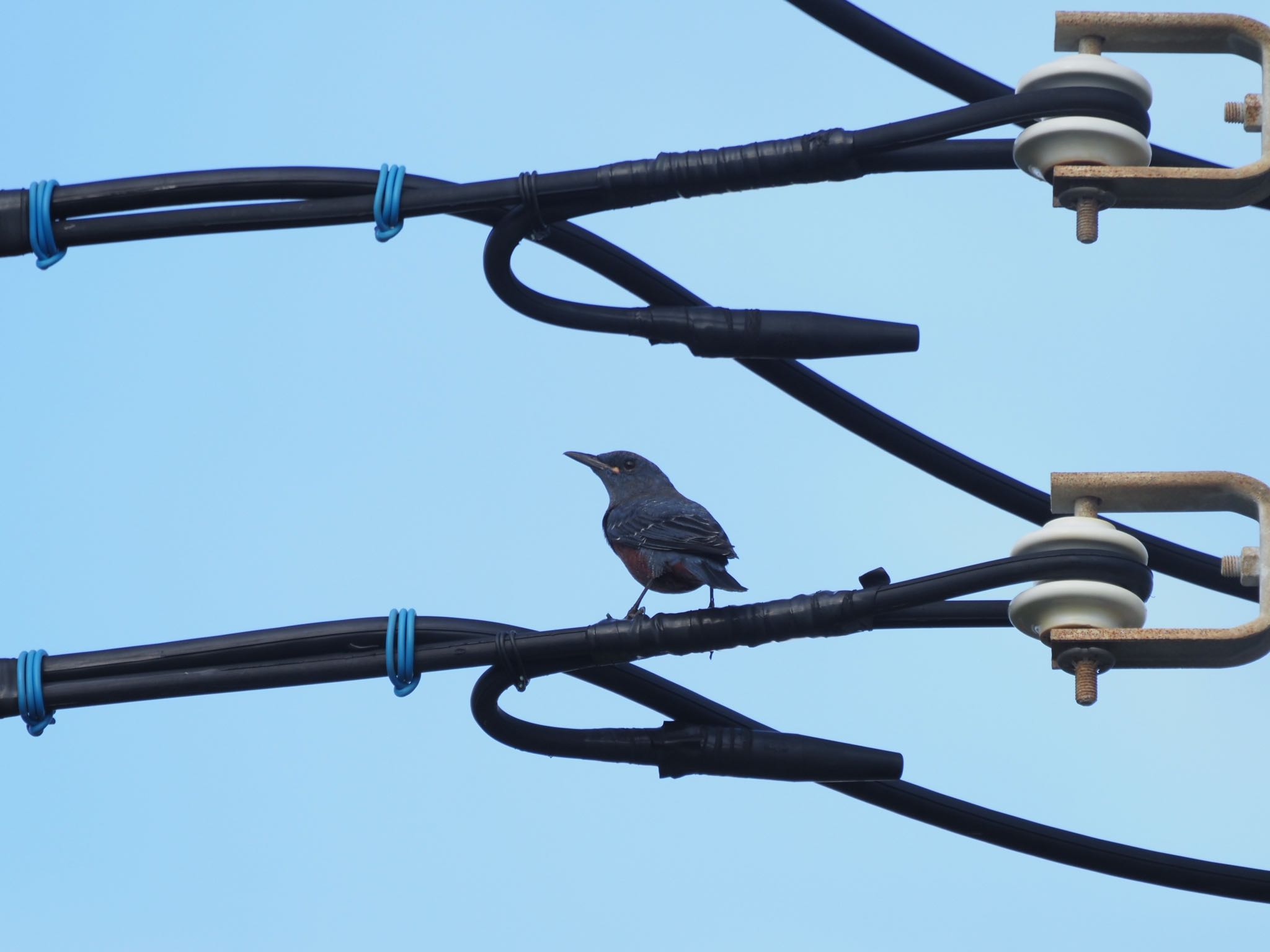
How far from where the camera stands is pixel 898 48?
27.9ft

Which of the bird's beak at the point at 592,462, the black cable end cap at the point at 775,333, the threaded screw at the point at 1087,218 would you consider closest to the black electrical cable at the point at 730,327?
the black cable end cap at the point at 775,333

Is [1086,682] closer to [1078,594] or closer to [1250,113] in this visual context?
[1078,594]

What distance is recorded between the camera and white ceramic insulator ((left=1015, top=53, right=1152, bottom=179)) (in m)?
6.02

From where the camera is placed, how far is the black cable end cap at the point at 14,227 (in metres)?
6.44

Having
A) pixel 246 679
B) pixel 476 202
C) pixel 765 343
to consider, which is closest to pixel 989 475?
pixel 765 343

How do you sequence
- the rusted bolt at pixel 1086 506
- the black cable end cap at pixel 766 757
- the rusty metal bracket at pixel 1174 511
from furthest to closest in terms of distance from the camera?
the black cable end cap at pixel 766 757, the rusted bolt at pixel 1086 506, the rusty metal bracket at pixel 1174 511

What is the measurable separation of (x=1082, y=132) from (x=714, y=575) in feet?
7.60

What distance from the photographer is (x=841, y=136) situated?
20.0ft

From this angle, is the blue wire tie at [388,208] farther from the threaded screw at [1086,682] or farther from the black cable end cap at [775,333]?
the threaded screw at [1086,682]

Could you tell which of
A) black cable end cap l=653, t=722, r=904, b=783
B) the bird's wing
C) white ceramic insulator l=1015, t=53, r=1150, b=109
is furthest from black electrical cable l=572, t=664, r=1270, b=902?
white ceramic insulator l=1015, t=53, r=1150, b=109

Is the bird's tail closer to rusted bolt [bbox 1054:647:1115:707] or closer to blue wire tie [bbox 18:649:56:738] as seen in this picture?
rusted bolt [bbox 1054:647:1115:707]

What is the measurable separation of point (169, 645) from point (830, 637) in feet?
6.59

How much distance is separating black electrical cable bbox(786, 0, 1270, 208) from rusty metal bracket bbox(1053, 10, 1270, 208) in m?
2.21

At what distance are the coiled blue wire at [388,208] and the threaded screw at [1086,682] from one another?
2461 millimetres
